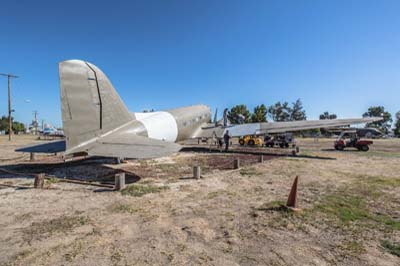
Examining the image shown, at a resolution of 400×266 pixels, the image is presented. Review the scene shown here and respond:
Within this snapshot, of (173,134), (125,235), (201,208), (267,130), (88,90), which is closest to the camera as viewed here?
(125,235)

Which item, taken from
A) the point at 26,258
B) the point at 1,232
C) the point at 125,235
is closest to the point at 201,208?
the point at 125,235

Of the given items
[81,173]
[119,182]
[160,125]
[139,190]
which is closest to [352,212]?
[139,190]

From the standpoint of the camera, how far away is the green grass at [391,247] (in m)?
3.60

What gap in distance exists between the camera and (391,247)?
377 cm

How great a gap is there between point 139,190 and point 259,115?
7790cm

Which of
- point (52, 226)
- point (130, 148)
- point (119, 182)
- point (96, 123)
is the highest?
point (96, 123)

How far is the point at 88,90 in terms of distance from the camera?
8781mm

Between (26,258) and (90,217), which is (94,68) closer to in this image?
(90,217)

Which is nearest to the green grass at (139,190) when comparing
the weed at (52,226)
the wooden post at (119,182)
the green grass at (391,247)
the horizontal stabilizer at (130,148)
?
the wooden post at (119,182)

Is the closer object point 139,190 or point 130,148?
point 139,190

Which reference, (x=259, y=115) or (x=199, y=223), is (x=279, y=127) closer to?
(x=199, y=223)

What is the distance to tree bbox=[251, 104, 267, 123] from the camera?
7982 cm

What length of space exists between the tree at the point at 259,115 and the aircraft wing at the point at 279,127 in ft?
201

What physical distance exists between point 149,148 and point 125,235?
3656 millimetres
